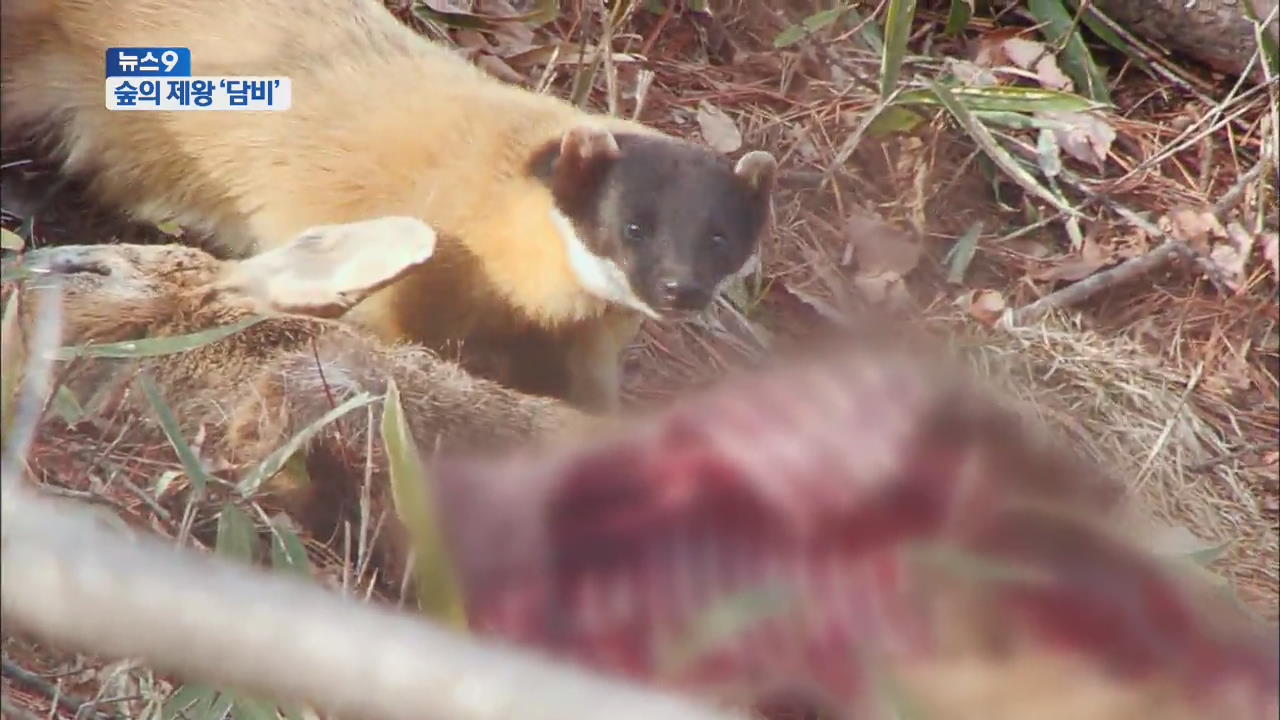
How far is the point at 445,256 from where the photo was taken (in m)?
1.05

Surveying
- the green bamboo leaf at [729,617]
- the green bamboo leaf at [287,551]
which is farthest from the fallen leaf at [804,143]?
the green bamboo leaf at [287,551]

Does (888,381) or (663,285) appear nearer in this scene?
(888,381)

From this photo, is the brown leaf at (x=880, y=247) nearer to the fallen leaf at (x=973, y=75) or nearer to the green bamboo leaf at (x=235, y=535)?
the fallen leaf at (x=973, y=75)

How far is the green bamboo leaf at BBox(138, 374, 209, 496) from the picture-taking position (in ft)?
3.14

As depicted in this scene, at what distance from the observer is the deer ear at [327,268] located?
0.99m

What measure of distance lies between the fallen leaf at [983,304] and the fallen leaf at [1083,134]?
0.45ft

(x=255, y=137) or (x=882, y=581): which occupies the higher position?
(x=255, y=137)

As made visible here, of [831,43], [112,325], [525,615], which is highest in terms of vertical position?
[831,43]

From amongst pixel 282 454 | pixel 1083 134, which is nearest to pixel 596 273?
pixel 282 454

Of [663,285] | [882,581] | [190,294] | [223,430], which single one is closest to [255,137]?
[190,294]

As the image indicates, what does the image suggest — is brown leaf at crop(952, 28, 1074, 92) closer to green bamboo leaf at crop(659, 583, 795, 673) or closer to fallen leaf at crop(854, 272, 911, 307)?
fallen leaf at crop(854, 272, 911, 307)

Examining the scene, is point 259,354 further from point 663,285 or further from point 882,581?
point 882,581

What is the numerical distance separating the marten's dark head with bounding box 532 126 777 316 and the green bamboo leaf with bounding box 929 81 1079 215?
0.48ft

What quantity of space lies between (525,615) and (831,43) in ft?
1.61
